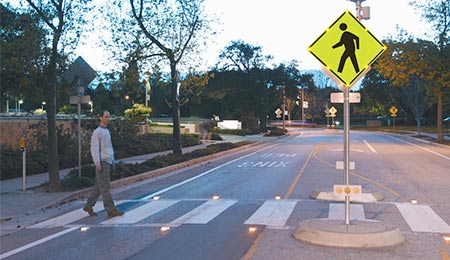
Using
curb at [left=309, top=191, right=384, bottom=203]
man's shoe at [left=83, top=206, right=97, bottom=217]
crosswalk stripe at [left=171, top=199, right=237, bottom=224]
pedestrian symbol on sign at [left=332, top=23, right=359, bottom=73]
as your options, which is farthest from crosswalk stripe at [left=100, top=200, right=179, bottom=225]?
pedestrian symbol on sign at [left=332, top=23, right=359, bottom=73]

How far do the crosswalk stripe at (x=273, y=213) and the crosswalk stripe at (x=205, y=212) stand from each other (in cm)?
76

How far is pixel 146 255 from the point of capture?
7.21 meters

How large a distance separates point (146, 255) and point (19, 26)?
26.8ft

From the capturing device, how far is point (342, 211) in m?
10.4

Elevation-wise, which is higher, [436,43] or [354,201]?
[436,43]

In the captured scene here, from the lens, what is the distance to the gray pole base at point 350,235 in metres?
7.49

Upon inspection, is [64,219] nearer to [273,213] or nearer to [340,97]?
[273,213]

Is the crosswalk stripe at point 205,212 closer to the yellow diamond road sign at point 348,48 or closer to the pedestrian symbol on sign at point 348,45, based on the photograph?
the yellow diamond road sign at point 348,48

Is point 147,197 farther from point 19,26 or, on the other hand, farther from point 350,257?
point 350,257

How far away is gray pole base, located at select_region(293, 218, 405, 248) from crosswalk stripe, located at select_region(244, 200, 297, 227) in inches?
43.9

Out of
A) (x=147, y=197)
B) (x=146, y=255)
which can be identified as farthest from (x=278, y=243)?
(x=147, y=197)

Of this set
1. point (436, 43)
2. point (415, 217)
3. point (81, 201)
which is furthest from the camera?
point (436, 43)

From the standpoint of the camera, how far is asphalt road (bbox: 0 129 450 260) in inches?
289

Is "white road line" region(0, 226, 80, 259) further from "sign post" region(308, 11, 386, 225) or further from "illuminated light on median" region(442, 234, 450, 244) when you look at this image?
"illuminated light on median" region(442, 234, 450, 244)
